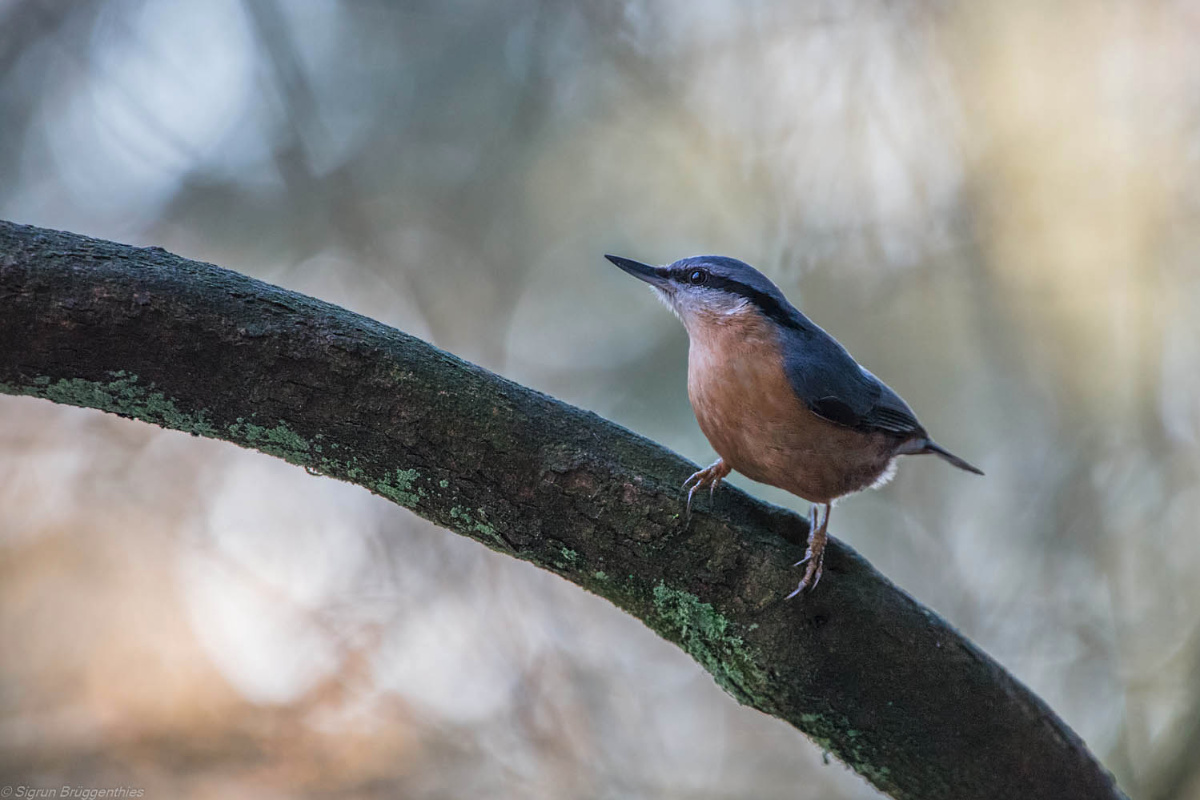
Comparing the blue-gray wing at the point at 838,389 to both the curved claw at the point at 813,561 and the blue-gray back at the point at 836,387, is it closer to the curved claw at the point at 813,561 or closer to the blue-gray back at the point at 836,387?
the blue-gray back at the point at 836,387

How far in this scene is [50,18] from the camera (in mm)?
4070

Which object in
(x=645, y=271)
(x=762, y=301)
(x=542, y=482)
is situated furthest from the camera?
(x=645, y=271)

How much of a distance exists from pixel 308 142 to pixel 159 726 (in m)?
2.84

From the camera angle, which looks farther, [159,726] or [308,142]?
[308,142]

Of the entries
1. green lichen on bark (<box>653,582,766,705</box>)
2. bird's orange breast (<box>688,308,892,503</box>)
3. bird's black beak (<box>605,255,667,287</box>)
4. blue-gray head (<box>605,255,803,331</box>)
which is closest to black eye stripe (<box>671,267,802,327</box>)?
blue-gray head (<box>605,255,803,331</box>)

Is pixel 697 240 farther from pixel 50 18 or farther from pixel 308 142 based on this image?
pixel 50 18

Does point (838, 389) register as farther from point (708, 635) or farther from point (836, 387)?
point (708, 635)

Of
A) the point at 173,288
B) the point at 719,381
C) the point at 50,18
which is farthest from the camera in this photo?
the point at 50,18

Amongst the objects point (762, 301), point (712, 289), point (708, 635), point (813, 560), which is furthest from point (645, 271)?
point (708, 635)

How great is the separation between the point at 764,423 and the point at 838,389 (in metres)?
0.28

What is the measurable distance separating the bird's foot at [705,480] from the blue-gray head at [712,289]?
0.64 metres

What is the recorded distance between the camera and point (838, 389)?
2656 mm

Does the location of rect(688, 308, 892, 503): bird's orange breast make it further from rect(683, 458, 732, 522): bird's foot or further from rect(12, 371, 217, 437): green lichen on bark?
rect(12, 371, 217, 437): green lichen on bark

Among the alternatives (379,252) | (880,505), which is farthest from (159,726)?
(880,505)
